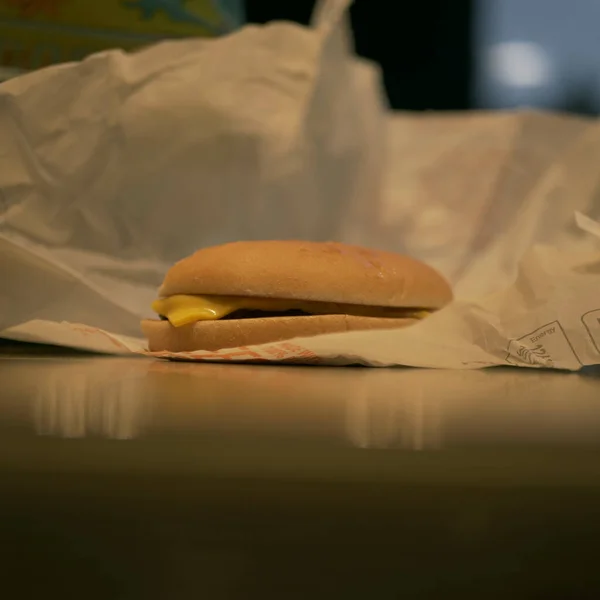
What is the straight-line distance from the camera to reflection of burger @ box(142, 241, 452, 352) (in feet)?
2.55

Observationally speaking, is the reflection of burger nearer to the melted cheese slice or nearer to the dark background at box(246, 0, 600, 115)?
the melted cheese slice

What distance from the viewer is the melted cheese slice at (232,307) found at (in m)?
0.80

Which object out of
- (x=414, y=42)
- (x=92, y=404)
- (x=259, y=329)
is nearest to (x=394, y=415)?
(x=92, y=404)

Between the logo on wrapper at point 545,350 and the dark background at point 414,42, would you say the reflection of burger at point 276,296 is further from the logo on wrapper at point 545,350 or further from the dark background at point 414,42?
the dark background at point 414,42

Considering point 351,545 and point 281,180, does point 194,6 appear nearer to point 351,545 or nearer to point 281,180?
point 281,180

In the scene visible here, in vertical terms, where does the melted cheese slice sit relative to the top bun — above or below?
below

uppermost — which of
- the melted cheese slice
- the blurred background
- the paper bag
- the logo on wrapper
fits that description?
the blurred background

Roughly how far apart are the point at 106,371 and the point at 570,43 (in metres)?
1.29

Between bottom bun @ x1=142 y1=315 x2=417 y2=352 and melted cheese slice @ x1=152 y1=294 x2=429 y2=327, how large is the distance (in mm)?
11

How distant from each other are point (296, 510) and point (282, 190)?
99cm

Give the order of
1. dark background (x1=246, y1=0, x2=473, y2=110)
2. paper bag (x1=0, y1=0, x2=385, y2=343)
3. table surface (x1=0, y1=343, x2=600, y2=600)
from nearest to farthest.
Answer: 1. table surface (x1=0, y1=343, x2=600, y2=600)
2. paper bag (x1=0, y1=0, x2=385, y2=343)
3. dark background (x1=246, y1=0, x2=473, y2=110)

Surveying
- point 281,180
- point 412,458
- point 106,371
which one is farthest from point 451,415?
point 281,180

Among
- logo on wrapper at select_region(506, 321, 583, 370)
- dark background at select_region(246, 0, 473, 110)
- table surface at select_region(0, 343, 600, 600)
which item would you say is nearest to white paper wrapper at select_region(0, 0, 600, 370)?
logo on wrapper at select_region(506, 321, 583, 370)

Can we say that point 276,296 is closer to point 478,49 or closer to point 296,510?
point 296,510
